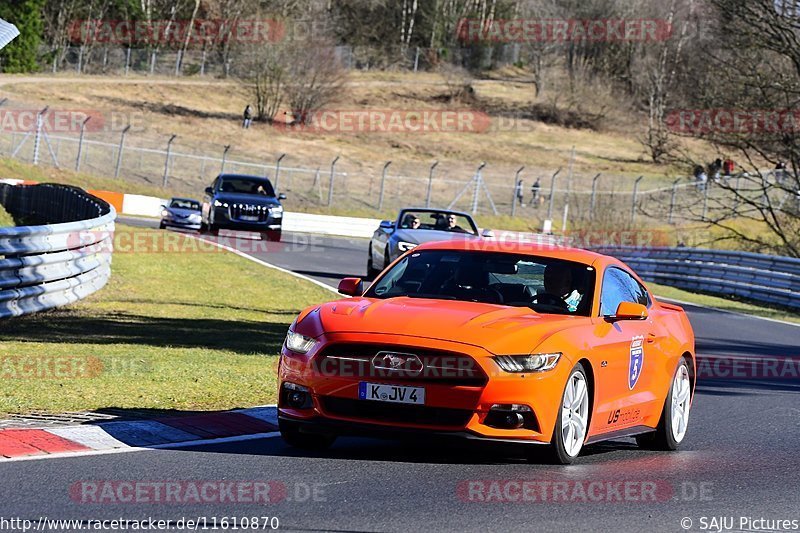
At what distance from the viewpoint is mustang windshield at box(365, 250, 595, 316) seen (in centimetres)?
912

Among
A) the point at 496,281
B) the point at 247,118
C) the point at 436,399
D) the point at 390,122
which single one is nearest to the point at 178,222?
the point at 247,118

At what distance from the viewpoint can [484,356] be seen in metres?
7.93

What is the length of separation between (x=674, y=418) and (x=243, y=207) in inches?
932

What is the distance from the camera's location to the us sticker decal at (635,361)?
9.23 meters

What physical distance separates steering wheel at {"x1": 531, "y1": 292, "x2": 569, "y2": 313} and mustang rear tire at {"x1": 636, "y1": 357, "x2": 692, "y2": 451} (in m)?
1.28

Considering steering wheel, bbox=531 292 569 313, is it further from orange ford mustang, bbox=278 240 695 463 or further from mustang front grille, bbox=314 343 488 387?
mustang front grille, bbox=314 343 488 387

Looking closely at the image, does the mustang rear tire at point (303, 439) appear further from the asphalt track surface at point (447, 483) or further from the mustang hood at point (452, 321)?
the mustang hood at point (452, 321)

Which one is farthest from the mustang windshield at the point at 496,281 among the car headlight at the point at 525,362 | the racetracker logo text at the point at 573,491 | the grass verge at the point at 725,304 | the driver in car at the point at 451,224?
the grass verge at the point at 725,304

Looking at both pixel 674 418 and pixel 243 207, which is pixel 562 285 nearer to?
pixel 674 418

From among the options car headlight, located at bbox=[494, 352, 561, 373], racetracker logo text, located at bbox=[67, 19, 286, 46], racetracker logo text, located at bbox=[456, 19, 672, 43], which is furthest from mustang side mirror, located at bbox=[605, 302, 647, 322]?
racetracker logo text, located at bbox=[456, 19, 672, 43]

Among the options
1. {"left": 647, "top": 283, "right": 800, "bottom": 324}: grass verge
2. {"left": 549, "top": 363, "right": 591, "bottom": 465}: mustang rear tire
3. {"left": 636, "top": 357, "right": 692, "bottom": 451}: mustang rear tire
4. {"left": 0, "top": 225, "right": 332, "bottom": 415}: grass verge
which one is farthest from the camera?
{"left": 647, "top": 283, "right": 800, "bottom": 324}: grass verge

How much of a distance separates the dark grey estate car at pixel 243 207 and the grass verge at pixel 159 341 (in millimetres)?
6812

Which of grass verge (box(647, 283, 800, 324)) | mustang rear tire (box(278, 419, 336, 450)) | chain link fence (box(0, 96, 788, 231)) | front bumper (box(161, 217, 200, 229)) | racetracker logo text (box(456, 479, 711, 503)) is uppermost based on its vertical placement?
racetracker logo text (box(456, 479, 711, 503))

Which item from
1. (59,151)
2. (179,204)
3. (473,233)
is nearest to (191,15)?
(59,151)
